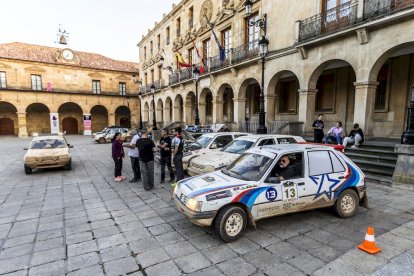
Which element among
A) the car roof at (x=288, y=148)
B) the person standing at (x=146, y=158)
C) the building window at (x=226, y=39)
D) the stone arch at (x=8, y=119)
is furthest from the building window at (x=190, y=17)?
the stone arch at (x=8, y=119)

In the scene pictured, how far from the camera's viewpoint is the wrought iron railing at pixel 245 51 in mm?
15680

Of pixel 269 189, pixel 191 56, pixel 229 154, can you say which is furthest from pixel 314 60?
pixel 191 56

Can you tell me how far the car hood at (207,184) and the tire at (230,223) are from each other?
1.26ft

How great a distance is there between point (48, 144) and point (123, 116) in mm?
33534

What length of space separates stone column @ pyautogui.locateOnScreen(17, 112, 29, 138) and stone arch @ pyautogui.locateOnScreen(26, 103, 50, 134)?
2.90 metres

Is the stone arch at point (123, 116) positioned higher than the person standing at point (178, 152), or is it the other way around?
the stone arch at point (123, 116)

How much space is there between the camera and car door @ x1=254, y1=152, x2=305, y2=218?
428cm

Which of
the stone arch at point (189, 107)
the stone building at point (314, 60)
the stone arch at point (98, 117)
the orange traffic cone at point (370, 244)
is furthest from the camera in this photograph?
the stone arch at point (98, 117)

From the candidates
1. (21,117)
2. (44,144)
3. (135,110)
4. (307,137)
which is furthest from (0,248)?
(135,110)

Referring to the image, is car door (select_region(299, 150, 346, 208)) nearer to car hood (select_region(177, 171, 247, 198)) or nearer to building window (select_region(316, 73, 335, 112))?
car hood (select_region(177, 171, 247, 198))

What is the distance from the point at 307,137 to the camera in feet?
41.1

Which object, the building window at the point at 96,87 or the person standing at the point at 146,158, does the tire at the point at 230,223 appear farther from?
the building window at the point at 96,87

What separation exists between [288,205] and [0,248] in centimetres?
511

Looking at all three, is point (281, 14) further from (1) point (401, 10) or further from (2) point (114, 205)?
(2) point (114, 205)
